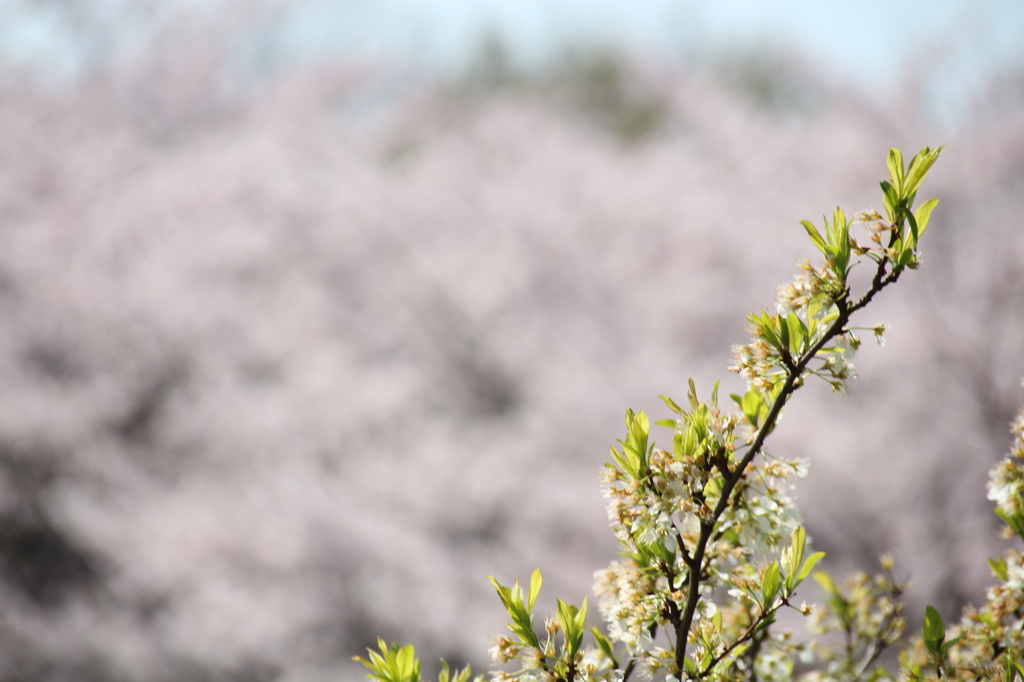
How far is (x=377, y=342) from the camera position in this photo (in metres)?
5.77

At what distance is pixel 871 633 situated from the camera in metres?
1.39

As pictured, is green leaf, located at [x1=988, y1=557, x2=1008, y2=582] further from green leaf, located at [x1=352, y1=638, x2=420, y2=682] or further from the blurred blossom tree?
green leaf, located at [x1=352, y1=638, x2=420, y2=682]

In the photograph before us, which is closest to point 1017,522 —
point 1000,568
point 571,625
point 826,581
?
point 1000,568

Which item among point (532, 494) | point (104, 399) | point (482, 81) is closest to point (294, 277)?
point (104, 399)

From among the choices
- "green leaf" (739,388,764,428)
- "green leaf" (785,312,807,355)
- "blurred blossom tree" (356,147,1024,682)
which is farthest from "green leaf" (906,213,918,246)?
"green leaf" (739,388,764,428)

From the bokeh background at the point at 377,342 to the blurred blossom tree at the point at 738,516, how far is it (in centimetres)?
295

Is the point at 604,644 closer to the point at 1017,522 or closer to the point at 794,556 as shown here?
the point at 794,556

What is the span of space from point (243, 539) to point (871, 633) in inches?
156

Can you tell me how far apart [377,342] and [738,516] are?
16.2 feet

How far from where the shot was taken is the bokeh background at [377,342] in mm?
4227

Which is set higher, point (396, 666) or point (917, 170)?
point (917, 170)

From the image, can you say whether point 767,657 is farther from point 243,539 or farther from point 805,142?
point 805,142

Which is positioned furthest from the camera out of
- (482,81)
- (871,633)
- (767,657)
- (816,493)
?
(482,81)

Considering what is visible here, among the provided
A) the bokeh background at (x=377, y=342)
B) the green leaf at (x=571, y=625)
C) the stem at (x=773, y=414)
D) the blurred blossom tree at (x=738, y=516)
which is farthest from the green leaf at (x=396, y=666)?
the bokeh background at (x=377, y=342)
